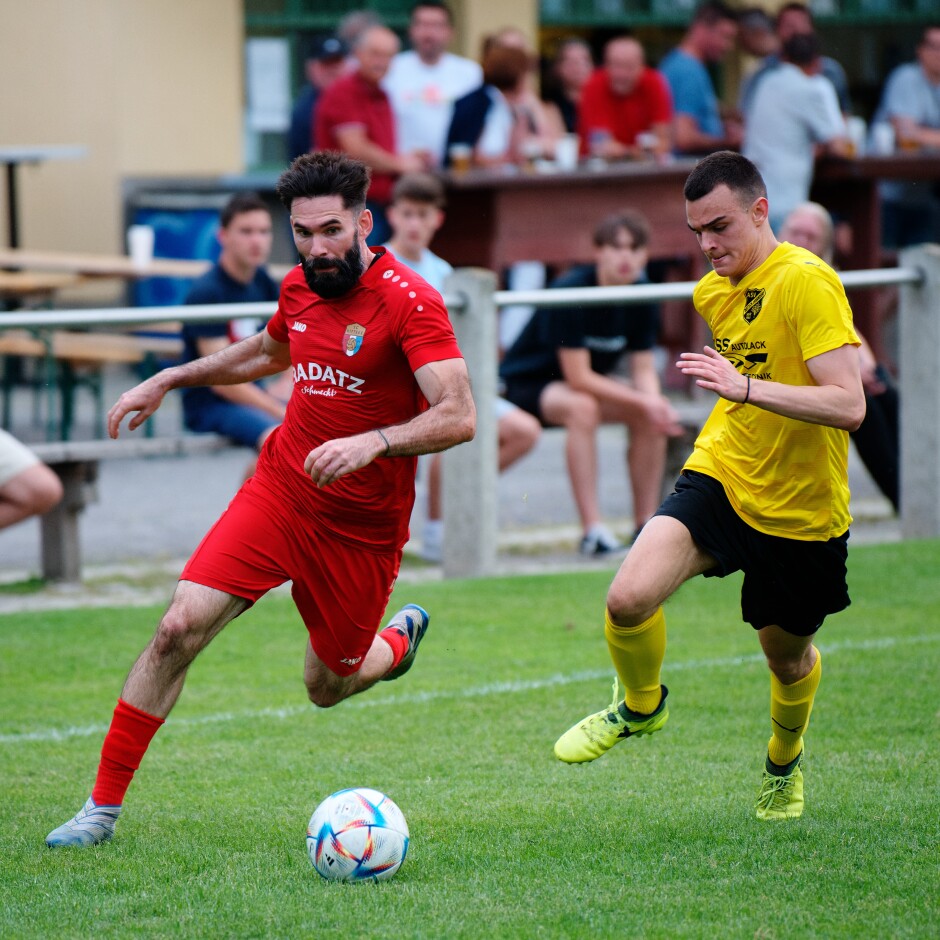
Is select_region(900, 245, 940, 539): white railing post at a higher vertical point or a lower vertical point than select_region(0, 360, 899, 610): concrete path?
higher

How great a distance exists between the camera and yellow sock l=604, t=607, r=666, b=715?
523 centimetres

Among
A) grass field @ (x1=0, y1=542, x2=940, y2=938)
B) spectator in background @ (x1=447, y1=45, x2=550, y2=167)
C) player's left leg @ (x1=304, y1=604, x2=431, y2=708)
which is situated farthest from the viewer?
spectator in background @ (x1=447, y1=45, x2=550, y2=167)

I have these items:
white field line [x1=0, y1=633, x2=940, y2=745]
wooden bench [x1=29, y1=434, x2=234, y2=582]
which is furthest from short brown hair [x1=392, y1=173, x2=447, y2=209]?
white field line [x1=0, y1=633, x2=940, y2=745]

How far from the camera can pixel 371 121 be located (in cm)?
1254

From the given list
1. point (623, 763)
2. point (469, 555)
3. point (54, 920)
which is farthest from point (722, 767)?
point (469, 555)

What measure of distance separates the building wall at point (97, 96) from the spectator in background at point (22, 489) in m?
8.76

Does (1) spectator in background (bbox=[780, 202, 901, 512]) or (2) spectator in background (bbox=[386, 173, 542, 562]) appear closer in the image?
(2) spectator in background (bbox=[386, 173, 542, 562])

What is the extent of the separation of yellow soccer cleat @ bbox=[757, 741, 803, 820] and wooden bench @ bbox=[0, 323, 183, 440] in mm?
6893

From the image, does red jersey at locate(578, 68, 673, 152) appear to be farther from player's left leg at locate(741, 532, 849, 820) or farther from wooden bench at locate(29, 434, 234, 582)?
player's left leg at locate(741, 532, 849, 820)

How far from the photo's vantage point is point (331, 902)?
14.8 ft

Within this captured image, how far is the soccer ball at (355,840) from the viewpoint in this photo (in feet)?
15.2

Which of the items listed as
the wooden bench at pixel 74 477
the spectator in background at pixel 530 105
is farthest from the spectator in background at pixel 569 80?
the wooden bench at pixel 74 477

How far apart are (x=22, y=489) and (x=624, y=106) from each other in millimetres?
7509

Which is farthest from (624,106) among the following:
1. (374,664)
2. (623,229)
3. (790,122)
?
(374,664)
